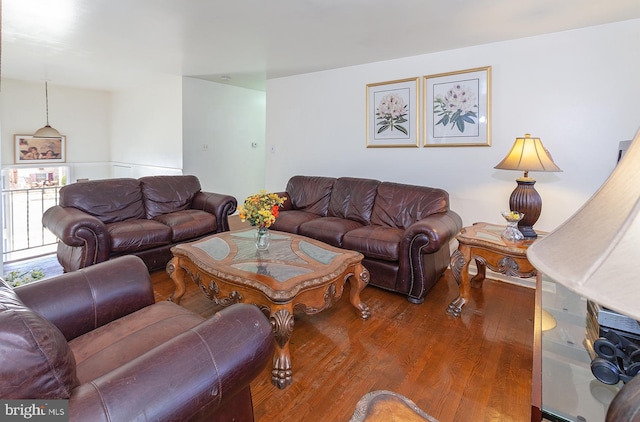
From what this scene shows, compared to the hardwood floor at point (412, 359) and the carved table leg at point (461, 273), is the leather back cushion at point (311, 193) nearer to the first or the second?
the hardwood floor at point (412, 359)

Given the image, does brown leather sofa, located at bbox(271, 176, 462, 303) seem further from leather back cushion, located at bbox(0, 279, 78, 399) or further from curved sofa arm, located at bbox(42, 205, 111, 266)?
leather back cushion, located at bbox(0, 279, 78, 399)

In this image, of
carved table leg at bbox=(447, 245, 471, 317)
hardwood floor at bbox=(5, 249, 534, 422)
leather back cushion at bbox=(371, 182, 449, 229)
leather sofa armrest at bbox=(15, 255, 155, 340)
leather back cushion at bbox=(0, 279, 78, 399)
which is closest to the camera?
leather back cushion at bbox=(0, 279, 78, 399)

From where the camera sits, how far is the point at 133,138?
6.45m

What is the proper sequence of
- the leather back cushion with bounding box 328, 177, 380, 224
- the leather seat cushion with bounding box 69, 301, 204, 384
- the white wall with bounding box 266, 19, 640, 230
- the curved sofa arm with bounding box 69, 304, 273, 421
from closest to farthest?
the curved sofa arm with bounding box 69, 304, 273, 421 < the leather seat cushion with bounding box 69, 301, 204, 384 < the white wall with bounding box 266, 19, 640, 230 < the leather back cushion with bounding box 328, 177, 380, 224

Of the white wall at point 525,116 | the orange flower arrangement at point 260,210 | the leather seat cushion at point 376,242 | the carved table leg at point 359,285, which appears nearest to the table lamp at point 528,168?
the white wall at point 525,116

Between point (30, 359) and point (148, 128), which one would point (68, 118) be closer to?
point (148, 128)

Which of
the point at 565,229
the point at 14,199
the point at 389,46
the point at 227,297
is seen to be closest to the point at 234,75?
the point at 389,46

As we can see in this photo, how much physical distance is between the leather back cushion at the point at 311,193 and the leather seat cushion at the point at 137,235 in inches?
60.5

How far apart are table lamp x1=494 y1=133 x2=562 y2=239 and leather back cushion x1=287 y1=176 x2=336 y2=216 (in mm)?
1976

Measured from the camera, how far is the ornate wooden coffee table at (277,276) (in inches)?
72.4

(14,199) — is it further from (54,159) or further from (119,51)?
(119,51)

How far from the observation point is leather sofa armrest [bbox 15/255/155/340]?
4.56 ft

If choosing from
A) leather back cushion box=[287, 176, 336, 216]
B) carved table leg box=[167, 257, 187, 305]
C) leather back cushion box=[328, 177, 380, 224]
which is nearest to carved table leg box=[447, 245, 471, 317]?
leather back cushion box=[328, 177, 380, 224]

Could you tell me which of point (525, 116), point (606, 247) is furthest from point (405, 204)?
point (606, 247)
